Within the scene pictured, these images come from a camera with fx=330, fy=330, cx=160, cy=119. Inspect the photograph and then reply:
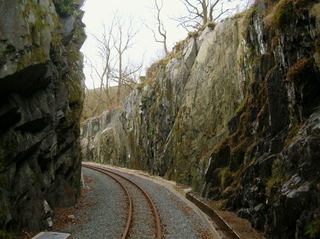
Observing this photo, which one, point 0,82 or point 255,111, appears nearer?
point 0,82

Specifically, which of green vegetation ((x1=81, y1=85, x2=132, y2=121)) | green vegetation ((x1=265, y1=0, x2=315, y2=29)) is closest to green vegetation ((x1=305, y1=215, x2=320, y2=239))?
green vegetation ((x1=265, y1=0, x2=315, y2=29))

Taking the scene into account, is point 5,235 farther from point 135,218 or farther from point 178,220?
point 178,220

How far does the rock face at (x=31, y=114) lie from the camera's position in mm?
8836

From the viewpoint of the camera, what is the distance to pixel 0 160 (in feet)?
29.8

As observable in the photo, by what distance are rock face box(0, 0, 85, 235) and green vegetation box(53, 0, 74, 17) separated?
0.04 metres

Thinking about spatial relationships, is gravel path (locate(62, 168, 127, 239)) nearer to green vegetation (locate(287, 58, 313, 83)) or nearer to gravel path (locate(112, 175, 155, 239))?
gravel path (locate(112, 175, 155, 239))

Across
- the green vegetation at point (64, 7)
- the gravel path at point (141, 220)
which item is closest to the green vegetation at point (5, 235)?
the gravel path at point (141, 220)

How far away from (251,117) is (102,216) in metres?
6.86

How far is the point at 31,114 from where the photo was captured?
10711mm

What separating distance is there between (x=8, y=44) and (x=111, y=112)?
126 feet

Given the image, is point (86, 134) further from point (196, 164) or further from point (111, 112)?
point (196, 164)

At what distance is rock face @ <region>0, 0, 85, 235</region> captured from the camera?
8.84 m

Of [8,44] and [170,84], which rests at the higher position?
[170,84]

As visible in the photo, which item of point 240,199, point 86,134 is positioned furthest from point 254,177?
point 86,134
